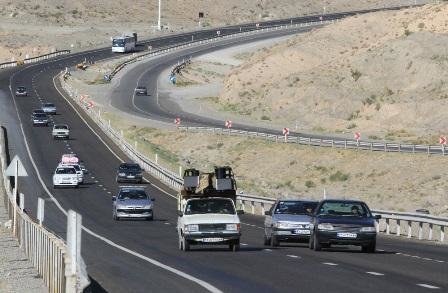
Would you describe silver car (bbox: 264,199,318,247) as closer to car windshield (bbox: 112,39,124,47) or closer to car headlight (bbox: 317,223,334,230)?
car headlight (bbox: 317,223,334,230)

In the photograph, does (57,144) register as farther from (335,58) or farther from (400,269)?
(400,269)

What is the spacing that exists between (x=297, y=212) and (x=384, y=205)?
3606cm

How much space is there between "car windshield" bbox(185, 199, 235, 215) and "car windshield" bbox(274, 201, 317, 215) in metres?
2.98

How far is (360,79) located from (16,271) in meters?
99.9

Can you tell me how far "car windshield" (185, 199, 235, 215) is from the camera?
36719mm

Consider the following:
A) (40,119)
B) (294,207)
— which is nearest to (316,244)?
(294,207)

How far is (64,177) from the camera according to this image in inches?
2985

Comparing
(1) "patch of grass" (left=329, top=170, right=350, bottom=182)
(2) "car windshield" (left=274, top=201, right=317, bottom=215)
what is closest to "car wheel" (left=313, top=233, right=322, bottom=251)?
(2) "car windshield" (left=274, top=201, right=317, bottom=215)

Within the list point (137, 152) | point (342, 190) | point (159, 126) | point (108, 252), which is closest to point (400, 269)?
point (108, 252)

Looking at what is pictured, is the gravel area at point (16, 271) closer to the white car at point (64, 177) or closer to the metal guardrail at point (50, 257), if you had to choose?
the metal guardrail at point (50, 257)

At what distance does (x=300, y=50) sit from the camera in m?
144

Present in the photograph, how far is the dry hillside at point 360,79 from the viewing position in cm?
11350

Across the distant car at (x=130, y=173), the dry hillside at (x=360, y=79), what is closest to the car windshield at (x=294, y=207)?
the distant car at (x=130, y=173)

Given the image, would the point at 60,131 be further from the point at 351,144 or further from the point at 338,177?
the point at 338,177
